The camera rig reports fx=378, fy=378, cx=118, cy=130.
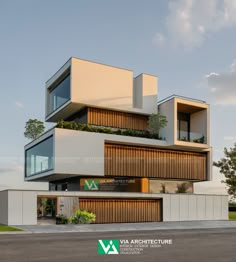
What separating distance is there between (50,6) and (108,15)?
11.5ft

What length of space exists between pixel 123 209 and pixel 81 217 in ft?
14.9

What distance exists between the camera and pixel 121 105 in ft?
121

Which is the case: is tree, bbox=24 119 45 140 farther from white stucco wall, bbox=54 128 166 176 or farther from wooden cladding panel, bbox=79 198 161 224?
wooden cladding panel, bbox=79 198 161 224

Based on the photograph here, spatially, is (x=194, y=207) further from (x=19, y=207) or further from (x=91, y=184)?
(x=19, y=207)

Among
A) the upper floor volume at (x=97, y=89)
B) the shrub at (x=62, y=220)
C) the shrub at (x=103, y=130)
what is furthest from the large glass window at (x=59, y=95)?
the shrub at (x=62, y=220)

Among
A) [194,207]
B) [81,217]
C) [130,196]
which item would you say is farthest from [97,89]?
[194,207]

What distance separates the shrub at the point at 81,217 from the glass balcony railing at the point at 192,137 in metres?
12.7

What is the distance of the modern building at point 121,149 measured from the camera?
106 feet

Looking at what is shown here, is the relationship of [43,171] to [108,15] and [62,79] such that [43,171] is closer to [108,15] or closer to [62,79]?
[62,79]

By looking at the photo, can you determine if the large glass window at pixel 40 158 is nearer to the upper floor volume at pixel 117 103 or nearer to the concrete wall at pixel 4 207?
the upper floor volume at pixel 117 103

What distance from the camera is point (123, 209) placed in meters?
32.3

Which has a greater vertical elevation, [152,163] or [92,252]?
[152,163]

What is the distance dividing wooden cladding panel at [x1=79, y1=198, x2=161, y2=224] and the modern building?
0.27 feet

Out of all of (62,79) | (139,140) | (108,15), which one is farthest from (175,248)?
(62,79)
